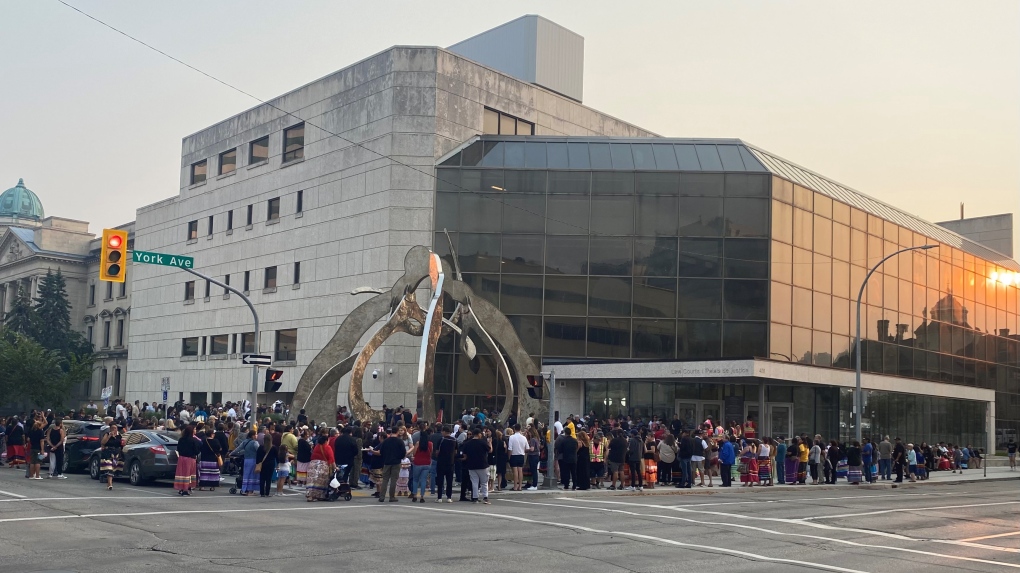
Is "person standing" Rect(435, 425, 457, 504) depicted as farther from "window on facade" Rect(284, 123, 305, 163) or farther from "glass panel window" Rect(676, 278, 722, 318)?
"window on facade" Rect(284, 123, 305, 163)

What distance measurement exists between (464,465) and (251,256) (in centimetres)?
3931

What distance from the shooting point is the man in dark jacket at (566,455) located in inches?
1002

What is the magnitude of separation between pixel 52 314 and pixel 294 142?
47.0m

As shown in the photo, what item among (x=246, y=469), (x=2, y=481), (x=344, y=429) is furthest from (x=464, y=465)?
(x=2, y=481)

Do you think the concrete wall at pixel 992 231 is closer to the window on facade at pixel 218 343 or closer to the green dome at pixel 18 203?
the window on facade at pixel 218 343

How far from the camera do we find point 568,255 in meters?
47.4

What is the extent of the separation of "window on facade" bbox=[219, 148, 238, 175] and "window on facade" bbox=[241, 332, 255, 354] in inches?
411

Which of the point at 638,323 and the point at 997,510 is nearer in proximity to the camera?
the point at 997,510

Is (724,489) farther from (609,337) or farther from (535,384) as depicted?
(609,337)

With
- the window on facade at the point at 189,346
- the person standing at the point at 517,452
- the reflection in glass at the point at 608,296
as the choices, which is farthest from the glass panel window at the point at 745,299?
the window on facade at the point at 189,346

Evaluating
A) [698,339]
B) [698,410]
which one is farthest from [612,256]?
[698,410]

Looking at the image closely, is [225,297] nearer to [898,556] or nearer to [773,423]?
[773,423]

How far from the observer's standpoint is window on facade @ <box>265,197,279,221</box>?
56.8 metres

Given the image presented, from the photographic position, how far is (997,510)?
956 inches
